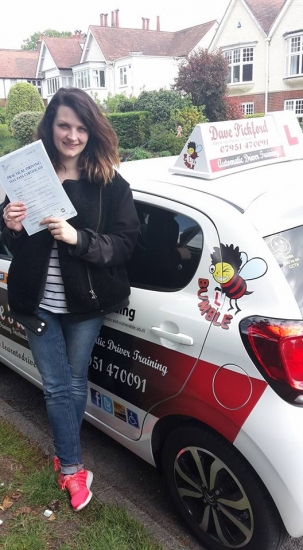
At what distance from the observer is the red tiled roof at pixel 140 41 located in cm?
4372

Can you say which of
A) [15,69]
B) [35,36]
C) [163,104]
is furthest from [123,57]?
[35,36]

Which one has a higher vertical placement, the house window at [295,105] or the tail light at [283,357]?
the house window at [295,105]

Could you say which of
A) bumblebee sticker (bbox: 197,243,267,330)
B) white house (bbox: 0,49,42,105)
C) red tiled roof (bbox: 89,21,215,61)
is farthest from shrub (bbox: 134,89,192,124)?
white house (bbox: 0,49,42,105)

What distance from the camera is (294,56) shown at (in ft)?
98.9

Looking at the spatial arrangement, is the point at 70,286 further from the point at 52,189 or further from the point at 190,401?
the point at 190,401

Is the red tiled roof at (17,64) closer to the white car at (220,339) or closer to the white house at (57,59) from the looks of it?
the white house at (57,59)

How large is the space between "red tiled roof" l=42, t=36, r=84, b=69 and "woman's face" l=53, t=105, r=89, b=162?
5375 cm

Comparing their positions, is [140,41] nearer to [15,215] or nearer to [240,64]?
[240,64]

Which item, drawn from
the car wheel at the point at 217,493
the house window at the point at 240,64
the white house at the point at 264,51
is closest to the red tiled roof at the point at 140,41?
the white house at the point at 264,51

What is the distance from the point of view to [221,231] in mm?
2070

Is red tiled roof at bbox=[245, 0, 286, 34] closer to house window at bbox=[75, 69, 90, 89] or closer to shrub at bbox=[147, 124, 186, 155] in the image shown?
shrub at bbox=[147, 124, 186, 155]

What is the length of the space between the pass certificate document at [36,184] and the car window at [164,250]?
1.54 feet

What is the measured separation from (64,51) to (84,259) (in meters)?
56.7

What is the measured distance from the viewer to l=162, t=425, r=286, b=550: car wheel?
202 cm
